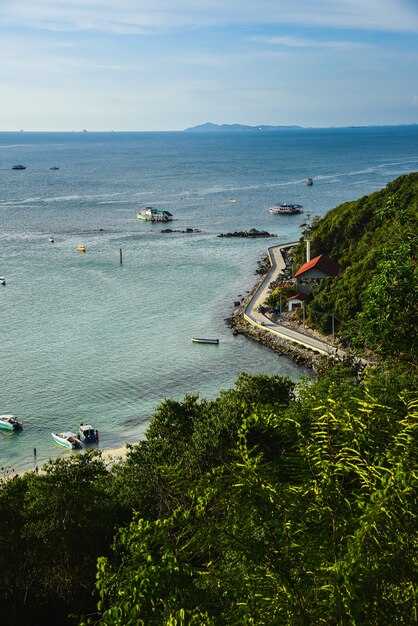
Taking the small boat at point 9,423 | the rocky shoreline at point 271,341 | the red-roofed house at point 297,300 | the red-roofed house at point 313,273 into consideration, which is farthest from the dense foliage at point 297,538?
the red-roofed house at point 313,273

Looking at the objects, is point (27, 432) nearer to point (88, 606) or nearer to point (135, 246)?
point (88, 606)

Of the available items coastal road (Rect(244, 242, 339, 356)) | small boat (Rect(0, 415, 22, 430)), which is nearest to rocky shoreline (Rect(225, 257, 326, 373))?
coastal road (Rect(244, 242, 339, 356))

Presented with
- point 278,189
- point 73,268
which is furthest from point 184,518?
point 278,189

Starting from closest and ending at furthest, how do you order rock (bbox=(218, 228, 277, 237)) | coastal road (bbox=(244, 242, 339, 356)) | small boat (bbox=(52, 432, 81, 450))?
small boat (bbox=(52, 432, 81, 450)), coastal road (bbox=(244, 242, 339, 356)), rock (bbox=(218, 228, 277, 237))

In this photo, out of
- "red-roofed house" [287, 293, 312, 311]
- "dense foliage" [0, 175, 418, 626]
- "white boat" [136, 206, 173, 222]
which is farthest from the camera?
"white boat" [136, 206, 173, 222]

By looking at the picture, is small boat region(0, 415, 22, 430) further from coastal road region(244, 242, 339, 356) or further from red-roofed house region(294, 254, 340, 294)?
red-roofed house region(294, 254, 340, 294)

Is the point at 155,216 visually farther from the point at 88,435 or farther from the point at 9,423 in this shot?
the point at 88,435
